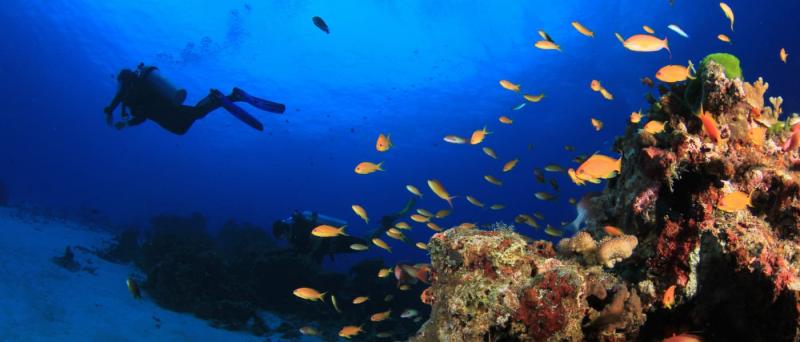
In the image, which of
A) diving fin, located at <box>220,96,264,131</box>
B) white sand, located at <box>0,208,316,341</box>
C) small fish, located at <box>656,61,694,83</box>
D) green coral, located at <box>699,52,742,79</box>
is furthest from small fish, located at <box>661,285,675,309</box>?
white sand, located at <box>0,208,316,341</box>

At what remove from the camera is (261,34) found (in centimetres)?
3822

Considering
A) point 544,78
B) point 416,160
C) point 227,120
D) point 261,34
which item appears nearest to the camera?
point 544,78

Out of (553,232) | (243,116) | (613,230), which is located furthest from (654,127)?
(243,116)

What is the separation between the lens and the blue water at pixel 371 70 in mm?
25516

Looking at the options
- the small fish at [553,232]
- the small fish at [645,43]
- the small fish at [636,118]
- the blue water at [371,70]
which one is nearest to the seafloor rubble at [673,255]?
the small fish at [636,118]

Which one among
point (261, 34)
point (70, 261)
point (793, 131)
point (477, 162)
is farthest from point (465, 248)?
point (477, 162)

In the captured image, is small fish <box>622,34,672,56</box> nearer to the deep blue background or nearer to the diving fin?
the deep blue background

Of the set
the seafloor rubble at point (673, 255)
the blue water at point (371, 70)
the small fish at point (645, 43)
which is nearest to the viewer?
the seafloor rubble at point (673, 255)

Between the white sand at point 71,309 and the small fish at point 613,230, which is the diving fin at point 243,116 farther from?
the small fish at point 613,230

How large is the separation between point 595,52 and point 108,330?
32514mm

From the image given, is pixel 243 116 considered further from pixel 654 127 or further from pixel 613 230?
pixel 654 127

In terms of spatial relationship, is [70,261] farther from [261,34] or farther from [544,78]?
[544,78]

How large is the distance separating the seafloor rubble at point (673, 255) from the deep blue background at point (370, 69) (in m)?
9.79

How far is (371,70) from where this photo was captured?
3991cm
